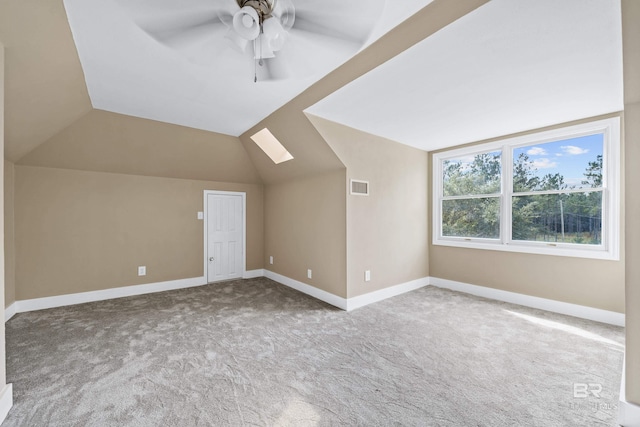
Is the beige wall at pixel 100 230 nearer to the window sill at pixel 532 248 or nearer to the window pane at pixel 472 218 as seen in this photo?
the window pane at pixel 472 218

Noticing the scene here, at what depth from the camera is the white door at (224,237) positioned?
189 inches

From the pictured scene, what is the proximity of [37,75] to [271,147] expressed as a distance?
2.65 meters

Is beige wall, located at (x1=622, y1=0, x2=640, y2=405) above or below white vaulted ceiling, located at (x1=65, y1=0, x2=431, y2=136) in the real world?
below

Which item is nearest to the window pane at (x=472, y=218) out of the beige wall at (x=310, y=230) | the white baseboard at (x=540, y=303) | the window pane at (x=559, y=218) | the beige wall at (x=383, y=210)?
the window pane at (x=559, y=218)

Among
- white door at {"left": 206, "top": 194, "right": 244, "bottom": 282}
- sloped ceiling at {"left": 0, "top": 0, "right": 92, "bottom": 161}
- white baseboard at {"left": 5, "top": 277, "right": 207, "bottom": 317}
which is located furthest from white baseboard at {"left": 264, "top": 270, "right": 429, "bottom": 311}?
sloped ceiling at {"left": 0, "top": 0, "right": 92, "bottom": 161}

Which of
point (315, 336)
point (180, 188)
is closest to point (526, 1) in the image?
point (315, 336)

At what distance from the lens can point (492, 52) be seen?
5.98ft

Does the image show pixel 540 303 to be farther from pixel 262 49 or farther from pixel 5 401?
pixel 5 401

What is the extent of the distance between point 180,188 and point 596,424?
17.3 feet

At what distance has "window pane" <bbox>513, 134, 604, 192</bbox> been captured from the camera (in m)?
3.15

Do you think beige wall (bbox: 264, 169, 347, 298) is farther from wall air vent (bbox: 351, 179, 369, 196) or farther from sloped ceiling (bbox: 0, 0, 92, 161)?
sloped ceiling (bbox: 0, 0, 92, 161)

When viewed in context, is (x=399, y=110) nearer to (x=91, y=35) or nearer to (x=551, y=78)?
(x=551, y=78)

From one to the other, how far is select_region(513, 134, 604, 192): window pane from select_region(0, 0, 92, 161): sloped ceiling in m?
4.85

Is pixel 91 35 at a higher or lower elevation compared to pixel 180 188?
higher
